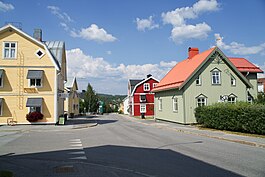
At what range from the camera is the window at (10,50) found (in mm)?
26219

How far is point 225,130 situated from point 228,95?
808 cm

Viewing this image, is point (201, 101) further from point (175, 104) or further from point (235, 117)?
point (235, 117)

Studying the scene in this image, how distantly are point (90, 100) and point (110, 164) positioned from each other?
73.9 m

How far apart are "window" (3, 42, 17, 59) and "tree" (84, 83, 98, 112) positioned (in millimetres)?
53473

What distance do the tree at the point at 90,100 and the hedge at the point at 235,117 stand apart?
198 feet

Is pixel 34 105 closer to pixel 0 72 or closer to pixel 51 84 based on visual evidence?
pixel 51 84

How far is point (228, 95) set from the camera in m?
26.3

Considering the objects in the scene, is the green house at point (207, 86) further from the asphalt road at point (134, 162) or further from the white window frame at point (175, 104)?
the asphalt road at point (134, 162)

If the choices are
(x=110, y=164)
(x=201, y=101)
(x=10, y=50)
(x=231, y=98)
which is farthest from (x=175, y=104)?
(x=110, y=164)

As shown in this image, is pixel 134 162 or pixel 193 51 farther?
pixel 193 51

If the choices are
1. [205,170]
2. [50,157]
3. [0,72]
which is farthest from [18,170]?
[0,72]

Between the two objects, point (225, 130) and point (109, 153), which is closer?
point (109, 153)

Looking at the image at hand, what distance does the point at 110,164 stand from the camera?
27.5ft

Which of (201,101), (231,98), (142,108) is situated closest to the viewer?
(201,101)
